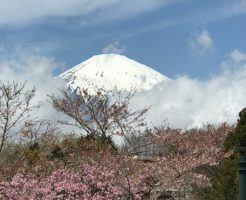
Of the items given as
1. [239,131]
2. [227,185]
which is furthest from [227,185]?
[239,131]

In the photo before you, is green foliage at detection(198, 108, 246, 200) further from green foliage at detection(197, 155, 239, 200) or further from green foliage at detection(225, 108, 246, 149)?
green foliage at detection(225, 108, 246, 149)

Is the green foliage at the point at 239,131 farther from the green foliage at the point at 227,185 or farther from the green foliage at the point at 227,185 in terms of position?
the green foliage at the point at 227,185

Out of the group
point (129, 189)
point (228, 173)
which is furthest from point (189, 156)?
point (228, 173)

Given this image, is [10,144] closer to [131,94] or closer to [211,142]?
[131,94]

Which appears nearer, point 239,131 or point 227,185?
point 227,185

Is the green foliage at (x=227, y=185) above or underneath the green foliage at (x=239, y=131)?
underneath

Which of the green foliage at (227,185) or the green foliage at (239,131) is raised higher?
the green foliage at (239,131)

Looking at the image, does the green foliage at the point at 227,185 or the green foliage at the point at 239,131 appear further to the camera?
the green foliage at the point at 239,131

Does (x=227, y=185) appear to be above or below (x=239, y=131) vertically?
below

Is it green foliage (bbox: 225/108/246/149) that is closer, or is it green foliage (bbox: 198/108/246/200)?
green foliage (bbox: 198/108/246/200)

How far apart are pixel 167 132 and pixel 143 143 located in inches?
108

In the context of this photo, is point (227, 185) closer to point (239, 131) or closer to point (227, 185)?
point (227, 185)

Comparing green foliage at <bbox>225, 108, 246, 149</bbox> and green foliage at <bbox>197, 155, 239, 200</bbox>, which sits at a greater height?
green foliage at <bbox>225, 108, 246, 149</bbox>

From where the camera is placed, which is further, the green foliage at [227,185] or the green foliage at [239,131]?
the green foliage at [239,131]
